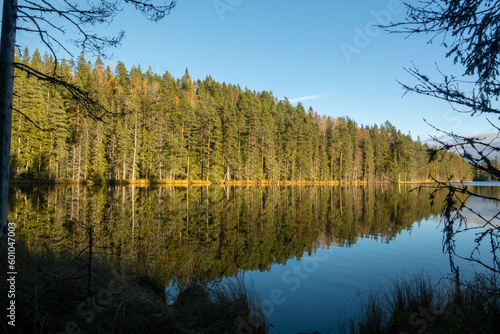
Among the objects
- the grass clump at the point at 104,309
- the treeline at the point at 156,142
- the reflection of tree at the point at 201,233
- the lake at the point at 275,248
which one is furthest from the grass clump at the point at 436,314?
the treeline at the point at 156,142

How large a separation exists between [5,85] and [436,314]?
8.47 meters

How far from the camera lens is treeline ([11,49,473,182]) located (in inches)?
1510

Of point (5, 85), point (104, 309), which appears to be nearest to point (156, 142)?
point (5, 85)

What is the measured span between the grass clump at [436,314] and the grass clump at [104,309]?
5.84 ft

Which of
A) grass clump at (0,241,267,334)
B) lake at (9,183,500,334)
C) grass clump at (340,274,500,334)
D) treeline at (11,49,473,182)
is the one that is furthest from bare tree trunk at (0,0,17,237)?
treeline at (11,49,473,182)

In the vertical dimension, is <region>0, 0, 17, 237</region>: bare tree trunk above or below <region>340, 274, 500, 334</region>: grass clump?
above

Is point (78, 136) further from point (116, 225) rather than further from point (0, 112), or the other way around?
point (0, 112)

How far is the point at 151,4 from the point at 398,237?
13.1 meters

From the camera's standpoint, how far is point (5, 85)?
532 centimetres

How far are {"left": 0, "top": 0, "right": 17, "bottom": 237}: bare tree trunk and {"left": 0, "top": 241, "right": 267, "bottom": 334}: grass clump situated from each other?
119 cm

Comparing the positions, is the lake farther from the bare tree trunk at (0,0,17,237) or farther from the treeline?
the treeline

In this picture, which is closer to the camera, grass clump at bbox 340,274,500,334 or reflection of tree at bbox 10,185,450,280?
grass clump at bbox 340,274,500,334

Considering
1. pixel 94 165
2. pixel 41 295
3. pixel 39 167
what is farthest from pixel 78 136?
pixel 41 295

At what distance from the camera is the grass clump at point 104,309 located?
303 cm
